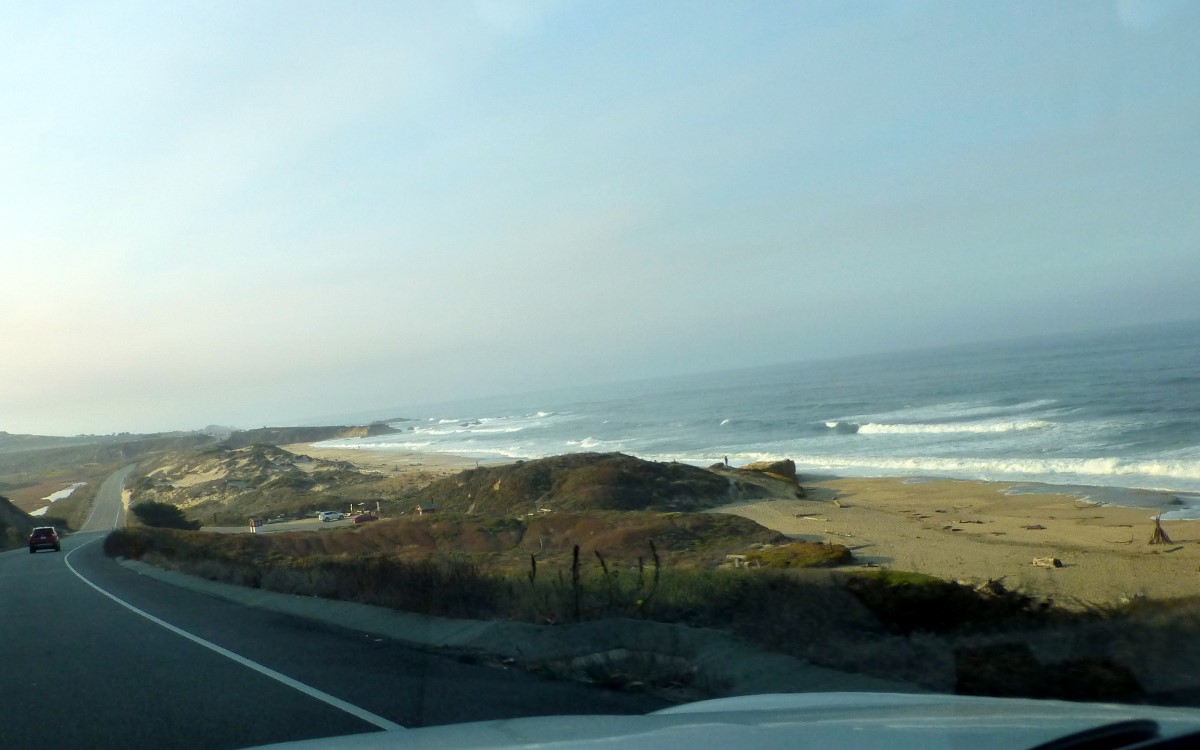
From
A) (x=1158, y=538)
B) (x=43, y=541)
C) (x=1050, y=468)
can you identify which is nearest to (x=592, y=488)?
(x=1050, y=468)

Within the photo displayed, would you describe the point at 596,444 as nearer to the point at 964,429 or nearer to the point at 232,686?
the point at 964,429

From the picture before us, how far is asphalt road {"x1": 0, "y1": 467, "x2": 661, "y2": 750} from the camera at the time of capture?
6.63 m

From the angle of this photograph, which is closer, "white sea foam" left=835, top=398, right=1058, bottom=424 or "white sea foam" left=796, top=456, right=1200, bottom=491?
"white sea foam" left=796, top=456, right=1200, bottom=491

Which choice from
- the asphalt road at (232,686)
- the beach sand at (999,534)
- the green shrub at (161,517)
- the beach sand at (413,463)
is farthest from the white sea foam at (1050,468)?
the green shrub at (161,517)

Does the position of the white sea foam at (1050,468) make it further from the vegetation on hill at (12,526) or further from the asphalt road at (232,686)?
the vegetation on hill at (12,526)

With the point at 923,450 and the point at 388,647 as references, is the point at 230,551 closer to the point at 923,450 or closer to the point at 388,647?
the point at 388,647

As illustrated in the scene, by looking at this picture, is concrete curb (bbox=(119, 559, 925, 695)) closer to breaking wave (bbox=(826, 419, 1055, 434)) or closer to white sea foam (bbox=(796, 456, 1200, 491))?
white sea foam (bbox=(796, 456, 1200, 491))

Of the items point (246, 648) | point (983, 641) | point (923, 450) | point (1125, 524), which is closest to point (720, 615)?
point (983, 641)

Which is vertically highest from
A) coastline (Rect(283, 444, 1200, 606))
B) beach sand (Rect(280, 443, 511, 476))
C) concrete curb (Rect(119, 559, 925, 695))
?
concrete curb (Rect(119, 559, 925, 695))

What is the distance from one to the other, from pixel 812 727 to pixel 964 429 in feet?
187

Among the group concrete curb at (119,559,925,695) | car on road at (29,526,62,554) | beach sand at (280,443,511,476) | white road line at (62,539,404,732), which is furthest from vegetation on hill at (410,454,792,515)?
concrete curb at (119,559,925,695)

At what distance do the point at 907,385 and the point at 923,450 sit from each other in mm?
52773

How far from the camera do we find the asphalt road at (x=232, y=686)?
261 inches

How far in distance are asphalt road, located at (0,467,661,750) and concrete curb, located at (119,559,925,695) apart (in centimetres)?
36
